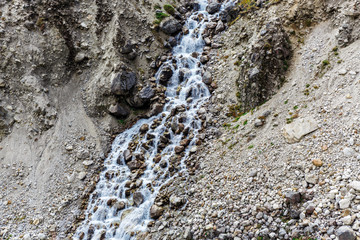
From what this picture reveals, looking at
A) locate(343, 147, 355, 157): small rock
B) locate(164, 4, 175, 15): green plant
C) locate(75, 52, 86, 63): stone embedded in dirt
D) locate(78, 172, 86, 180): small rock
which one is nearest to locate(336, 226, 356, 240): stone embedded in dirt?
locate(343, 147, 355, 157): small rock

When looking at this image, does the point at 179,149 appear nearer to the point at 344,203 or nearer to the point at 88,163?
the point at 88,163

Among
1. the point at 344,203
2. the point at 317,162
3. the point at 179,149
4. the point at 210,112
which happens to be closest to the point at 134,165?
the point at 179,149

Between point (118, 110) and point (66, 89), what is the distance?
637cm

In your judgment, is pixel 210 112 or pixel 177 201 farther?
pixel 210 112

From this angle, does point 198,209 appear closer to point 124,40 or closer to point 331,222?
point 331,222

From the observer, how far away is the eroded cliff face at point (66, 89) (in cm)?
1916

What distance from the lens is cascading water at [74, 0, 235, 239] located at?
15.3m

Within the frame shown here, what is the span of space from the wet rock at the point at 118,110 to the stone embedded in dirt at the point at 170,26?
10.4m

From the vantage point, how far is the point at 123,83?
865 inches

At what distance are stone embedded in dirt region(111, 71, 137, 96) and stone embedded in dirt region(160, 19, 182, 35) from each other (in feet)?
24.9

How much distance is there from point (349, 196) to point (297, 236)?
2316 millimetres

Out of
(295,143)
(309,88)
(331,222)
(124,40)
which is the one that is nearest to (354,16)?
(309,88)

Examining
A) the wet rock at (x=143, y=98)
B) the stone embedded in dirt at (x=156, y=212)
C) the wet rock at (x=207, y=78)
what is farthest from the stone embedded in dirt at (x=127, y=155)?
the wet rock at (x=207, y=78)

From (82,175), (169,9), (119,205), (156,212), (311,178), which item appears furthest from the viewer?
(169,9)
